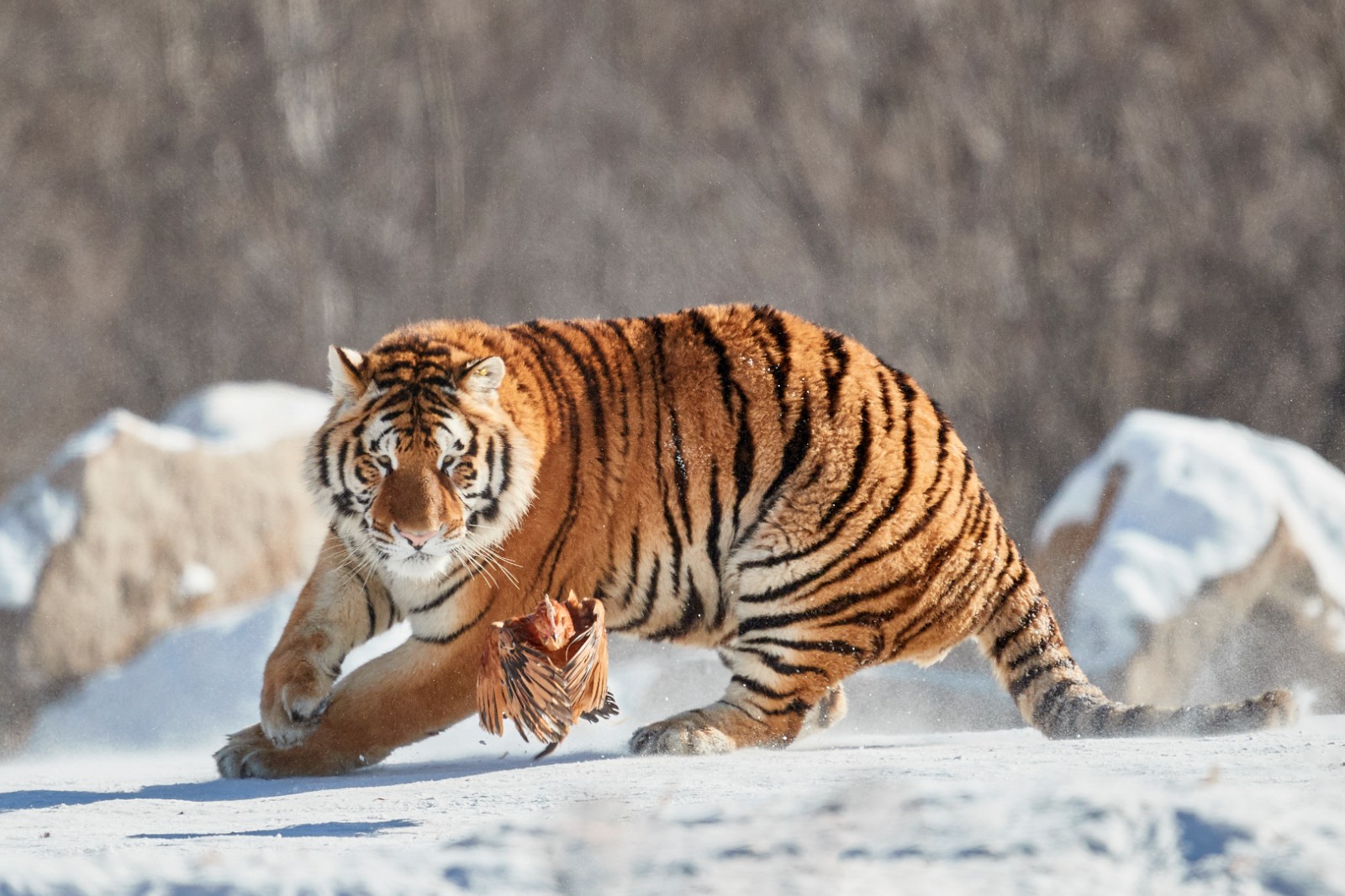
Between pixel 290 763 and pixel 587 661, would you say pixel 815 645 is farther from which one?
pixel 290 763

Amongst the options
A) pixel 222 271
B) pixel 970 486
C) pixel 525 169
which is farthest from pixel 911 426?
pixel 222 271

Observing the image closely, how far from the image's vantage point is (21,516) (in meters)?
6.64

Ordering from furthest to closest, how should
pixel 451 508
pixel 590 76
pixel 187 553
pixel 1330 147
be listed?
pixel 590 76 → pixel 1330 147 → pixel 187 553 → pixel 451 508

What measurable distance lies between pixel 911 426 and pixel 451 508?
1243mm

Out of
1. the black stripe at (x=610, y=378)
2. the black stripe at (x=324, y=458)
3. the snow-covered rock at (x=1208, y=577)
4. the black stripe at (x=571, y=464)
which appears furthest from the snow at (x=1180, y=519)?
the black stripe at (x=324, y=458)

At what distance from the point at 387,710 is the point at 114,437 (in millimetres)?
3561

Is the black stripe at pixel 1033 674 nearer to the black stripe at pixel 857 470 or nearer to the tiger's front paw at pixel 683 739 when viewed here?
the black stripe at pixel 857 470

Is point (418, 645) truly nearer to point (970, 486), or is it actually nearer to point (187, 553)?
point (970, 486)

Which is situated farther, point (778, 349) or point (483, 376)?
point (778, 349)

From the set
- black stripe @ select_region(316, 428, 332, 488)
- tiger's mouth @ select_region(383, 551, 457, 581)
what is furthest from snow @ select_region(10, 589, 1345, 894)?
black stripe @ select_region(316, 428, 332, 488)

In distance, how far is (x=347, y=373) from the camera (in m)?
3.78

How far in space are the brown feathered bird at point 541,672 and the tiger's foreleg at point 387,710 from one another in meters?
0.14

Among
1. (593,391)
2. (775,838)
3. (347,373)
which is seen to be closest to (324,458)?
(347,373)

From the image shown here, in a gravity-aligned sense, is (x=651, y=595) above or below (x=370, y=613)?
below
